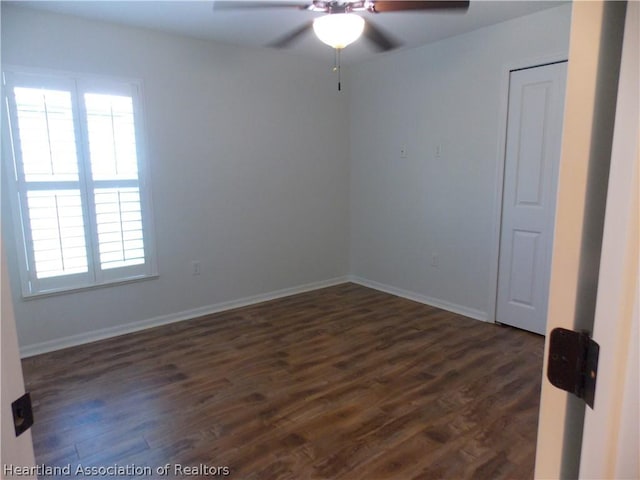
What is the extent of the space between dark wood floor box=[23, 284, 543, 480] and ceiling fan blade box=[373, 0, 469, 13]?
227 centimetres

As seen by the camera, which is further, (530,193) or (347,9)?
(530,193)

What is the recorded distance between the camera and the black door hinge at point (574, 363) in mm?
615

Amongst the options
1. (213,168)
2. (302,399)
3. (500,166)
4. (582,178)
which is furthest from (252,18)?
(582,178)

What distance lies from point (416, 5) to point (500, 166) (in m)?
1.68

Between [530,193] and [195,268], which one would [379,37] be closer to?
[530,193]

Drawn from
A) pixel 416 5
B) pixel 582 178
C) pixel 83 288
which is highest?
pixel 416 5

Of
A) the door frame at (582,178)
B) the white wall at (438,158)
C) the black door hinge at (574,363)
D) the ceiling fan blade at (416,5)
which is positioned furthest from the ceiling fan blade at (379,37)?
the black door hinge at (574,363)

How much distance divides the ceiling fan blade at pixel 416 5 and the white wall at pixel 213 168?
2042 millimetres

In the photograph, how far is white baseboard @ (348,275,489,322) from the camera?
12.5ft

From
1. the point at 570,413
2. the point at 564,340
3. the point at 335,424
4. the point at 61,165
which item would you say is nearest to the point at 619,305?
the point at 564,340

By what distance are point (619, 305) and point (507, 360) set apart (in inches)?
107

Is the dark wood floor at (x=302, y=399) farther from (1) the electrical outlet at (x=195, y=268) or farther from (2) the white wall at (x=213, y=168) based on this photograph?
(1) the electrical outlet at (x=195, y=268)

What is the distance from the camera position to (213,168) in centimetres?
392

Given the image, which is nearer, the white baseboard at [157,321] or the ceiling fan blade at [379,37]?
the white baseboard at [157,321]
